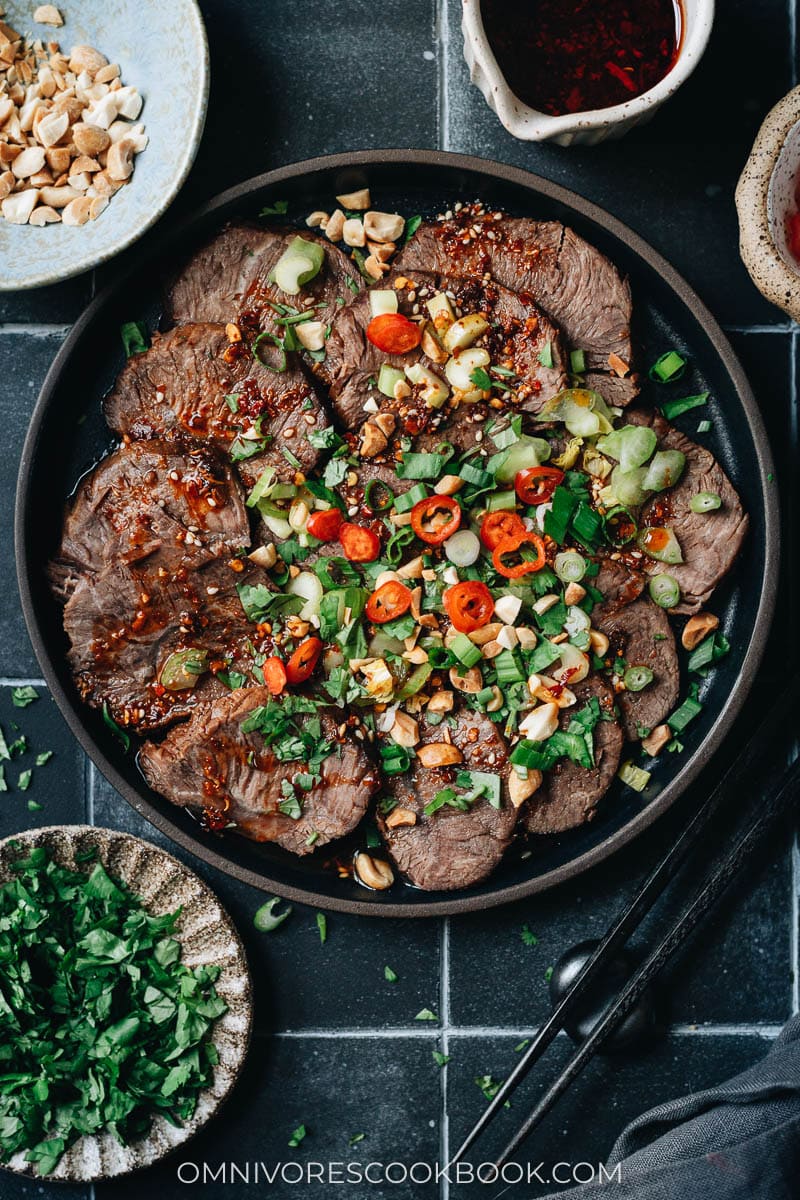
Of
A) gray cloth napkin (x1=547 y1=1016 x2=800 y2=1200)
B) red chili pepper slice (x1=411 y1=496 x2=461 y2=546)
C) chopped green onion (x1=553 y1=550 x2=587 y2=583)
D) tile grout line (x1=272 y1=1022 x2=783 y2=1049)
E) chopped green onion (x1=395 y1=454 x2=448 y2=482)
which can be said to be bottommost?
tile grout line (x1=272 y1=1022 x2=783 y2=1049)

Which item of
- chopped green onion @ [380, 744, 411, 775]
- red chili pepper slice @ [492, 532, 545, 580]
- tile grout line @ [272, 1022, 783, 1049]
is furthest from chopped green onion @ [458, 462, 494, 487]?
tile grout line @ [272, 1022, 783, 1049]

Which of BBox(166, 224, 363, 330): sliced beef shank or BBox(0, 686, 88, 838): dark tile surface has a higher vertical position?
BBox(166, 224, 363, 330): sliced beef shank

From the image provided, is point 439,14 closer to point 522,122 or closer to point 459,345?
point 522,122

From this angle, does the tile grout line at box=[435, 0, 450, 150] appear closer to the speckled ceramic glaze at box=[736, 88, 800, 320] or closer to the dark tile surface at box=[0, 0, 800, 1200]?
the dark tile surface at box=[0, 0, 800, 1200]

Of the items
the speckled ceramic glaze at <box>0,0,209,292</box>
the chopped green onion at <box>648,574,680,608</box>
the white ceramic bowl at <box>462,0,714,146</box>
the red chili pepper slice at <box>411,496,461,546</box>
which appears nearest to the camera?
the white ceramic bowl at <box>462,0,714,146</box>

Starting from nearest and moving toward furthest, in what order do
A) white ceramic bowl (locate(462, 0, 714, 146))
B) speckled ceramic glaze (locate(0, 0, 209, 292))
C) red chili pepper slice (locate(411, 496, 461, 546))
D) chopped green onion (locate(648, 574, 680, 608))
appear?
white ceramic bowl (locate(462, 0, 714, 146))
speckled ceramic glaze (locate(0, 0, 209, 292))
red chili pepper slice (locate(411, 496, 461, 546))
chopped green onion (locate(648, 574, 680, 608))

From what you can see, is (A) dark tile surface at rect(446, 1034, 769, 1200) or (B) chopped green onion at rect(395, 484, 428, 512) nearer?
(B) chopped green onion at rect(395, 484, 428, 512)
